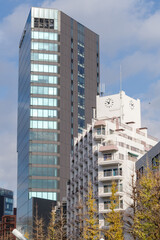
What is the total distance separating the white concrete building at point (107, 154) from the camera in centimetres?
10600

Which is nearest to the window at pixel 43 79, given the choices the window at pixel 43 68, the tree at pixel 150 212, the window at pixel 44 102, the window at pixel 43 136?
the window at pixel 43 68

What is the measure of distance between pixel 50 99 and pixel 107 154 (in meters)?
55.1

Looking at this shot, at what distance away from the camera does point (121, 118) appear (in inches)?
5192

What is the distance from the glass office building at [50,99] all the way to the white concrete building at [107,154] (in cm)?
2115

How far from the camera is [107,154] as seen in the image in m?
110

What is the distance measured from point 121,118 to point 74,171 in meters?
20.6

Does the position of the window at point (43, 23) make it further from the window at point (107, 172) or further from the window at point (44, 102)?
the window at point (107, 172)

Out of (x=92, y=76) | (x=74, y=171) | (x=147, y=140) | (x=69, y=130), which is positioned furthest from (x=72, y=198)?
(x=92, y=76)

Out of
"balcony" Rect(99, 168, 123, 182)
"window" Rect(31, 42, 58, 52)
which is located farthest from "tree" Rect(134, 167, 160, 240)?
"window" Rect(31, 42, 58, 52)

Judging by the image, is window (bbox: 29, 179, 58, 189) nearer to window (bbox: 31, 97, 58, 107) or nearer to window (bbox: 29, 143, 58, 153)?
window (bbox: 29, 143, 58, 153)

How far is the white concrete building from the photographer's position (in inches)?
4173

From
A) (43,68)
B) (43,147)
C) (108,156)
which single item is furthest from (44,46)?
(108,156)

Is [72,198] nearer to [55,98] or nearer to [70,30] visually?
[55,98]

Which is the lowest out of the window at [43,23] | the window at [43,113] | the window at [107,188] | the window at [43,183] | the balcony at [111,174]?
the window at [107,188]
